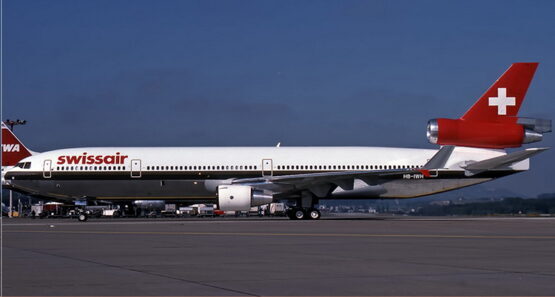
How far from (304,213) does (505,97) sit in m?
10.9

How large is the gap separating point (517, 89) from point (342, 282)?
28.6 m

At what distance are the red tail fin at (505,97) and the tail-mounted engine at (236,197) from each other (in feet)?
35.4

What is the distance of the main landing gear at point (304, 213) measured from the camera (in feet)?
120

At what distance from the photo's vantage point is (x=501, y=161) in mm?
35156

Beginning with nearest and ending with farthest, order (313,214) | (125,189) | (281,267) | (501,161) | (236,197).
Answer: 1. (281,267)
2. (236,197)
3. (501,161)
4. (313,214)
5. (125,189)

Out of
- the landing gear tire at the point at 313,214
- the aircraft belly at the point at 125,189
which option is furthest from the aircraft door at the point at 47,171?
the landing gear tire at the point at 313,214

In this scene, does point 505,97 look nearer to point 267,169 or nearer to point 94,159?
point 267,169

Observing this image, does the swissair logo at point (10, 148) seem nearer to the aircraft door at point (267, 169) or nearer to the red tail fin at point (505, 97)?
the aircraft door at point (267, 169)

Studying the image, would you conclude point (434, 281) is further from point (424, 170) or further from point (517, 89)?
point (517, 89)

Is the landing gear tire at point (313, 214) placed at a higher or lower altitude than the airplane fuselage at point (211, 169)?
lower

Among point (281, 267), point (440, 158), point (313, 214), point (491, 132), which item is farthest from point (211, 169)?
point (281, 267)

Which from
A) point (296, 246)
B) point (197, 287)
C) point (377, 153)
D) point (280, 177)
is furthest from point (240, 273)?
point (377, 153)

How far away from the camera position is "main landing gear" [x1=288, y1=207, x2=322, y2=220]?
120 ft

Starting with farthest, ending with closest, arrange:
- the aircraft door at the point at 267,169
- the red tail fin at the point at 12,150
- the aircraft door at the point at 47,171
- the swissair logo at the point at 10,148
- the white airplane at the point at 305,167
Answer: the swissair logo at the point at 10,148 < the red tail fin at the point at 12,150 < the aircraft door at the point at 47,171 < the aircraft door at the point at 267,169 < the white airplane at the point at 305,167
